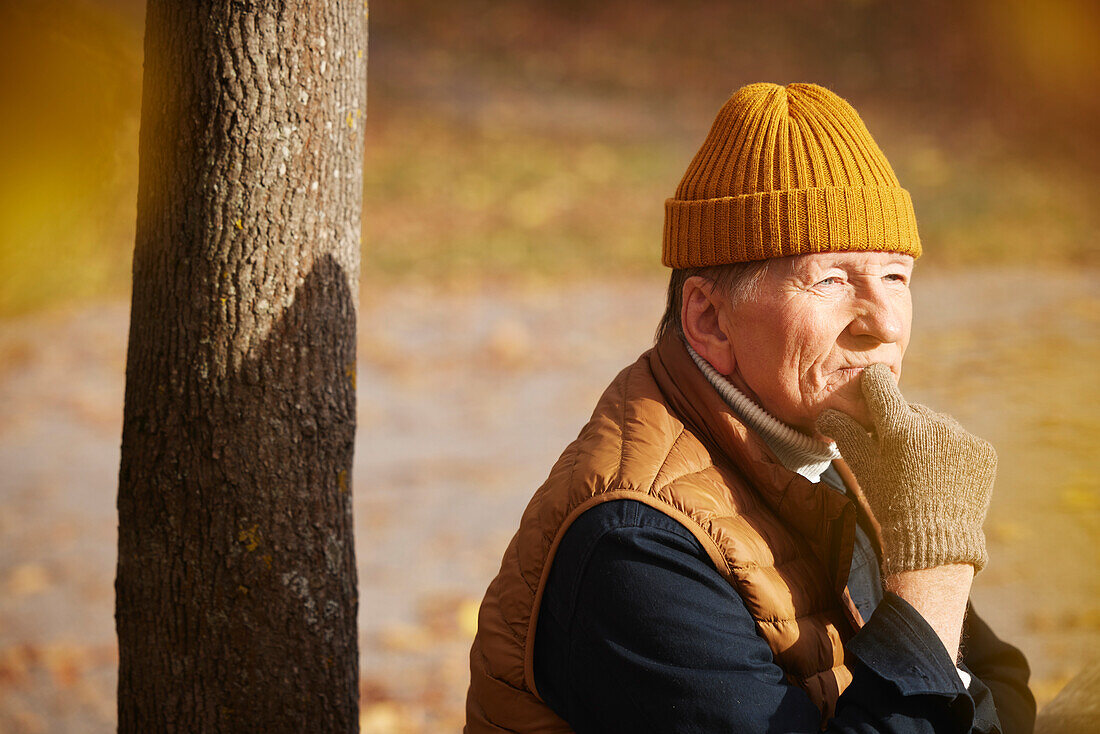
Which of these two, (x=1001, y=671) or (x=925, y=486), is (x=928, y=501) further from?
(x=1001, y=671)

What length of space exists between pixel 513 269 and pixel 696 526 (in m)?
9.25

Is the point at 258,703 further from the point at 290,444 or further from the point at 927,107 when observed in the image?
the point at 927,107

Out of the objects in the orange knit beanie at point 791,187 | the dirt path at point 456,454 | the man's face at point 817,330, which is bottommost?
the dirt path at point 456,454

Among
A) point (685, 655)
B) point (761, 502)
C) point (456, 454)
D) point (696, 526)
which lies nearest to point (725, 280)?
point (761, 502)

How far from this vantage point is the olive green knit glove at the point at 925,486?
167cm

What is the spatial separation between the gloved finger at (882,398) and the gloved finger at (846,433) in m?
0.03

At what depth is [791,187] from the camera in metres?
1.81

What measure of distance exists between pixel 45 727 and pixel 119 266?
25.7 feet

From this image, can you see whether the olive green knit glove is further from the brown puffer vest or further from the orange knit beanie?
the orange knit beanie

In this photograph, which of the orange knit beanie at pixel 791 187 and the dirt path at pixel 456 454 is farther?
the dirt path at pixel 456 454

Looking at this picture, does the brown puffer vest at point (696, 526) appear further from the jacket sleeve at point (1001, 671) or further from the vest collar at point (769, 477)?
the jacket sleeve at point (1001, 671)

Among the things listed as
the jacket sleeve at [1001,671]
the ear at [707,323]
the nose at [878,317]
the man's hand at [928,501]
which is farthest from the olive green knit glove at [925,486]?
the jacket sleeve at [1001,671]

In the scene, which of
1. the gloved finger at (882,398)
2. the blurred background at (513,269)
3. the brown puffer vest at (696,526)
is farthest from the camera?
the blurred background at (513,269)

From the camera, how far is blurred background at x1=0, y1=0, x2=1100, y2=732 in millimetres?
4891
